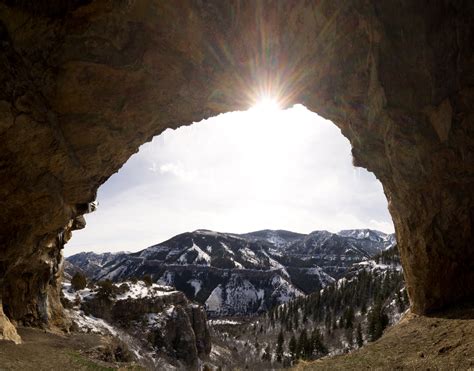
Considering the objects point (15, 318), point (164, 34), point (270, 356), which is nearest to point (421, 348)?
point (164, 34)

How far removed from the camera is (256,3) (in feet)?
57.0

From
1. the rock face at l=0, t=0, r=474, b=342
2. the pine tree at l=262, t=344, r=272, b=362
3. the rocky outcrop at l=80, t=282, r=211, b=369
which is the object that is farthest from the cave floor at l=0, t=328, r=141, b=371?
the pine tree at l=262, t=344, r=272, b=362

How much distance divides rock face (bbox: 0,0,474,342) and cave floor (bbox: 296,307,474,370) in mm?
4267

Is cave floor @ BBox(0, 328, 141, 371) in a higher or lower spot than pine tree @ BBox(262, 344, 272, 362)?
higher

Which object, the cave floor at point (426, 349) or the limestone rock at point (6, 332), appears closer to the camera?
the cave floor at point (426, 349)

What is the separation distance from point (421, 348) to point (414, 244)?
34.0ft

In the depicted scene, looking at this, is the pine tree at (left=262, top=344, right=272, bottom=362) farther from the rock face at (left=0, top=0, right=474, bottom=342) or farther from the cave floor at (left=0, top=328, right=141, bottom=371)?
the rock face at (left=0, top=0, right=474, bottom=342)

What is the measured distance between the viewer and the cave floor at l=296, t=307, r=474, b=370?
11.0 meters

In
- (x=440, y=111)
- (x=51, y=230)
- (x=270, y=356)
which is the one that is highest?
(x=440, y=111)

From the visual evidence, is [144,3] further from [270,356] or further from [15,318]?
[270,356]

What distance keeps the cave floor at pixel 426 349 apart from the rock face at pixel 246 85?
4267 mm

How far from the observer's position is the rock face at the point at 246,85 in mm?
16297

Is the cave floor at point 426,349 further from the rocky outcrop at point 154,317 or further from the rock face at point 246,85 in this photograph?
the rocky outcrop at point 154,317

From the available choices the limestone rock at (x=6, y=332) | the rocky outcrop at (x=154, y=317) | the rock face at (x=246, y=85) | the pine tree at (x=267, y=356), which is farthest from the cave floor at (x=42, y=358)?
the pine tree at (x=267, y=356)
